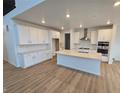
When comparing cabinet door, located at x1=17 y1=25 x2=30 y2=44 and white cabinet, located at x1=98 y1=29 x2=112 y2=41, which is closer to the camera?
cabinet door, located at x1=17 y1=25 x2=30 y2=44

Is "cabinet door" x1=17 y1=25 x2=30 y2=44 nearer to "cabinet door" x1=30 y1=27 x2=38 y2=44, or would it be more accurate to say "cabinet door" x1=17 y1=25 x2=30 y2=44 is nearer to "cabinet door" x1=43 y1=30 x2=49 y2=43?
"cabinet door" x1=30 y1=27 x2=38 y2=44

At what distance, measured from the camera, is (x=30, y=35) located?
494cm

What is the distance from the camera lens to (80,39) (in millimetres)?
7082

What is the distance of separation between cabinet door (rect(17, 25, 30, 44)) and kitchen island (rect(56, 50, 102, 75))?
7.26 feet

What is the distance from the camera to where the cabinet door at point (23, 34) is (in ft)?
14.3

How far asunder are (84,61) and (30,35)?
11.3 ft

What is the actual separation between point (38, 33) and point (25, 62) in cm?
212

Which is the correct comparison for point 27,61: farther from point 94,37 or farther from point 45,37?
point 94,37

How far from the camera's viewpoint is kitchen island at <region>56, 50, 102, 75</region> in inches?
144

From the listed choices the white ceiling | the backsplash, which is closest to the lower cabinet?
the backsplash

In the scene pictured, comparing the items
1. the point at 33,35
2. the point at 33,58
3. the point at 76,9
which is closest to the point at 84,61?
the point at 76,9

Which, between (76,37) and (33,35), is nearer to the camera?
(33,35)
